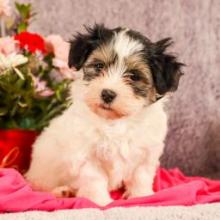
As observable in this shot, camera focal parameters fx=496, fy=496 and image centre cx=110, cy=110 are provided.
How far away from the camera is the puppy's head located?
2621mm

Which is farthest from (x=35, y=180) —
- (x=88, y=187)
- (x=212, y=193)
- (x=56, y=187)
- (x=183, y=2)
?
(x=183, y=2)

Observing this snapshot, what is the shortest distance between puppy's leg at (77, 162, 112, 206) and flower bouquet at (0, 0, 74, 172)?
700mm

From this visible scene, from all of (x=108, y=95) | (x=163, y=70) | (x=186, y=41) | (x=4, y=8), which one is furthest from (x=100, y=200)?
(x=186, y=41)

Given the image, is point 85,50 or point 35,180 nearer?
point 85,50

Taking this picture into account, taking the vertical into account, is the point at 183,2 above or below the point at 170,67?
above

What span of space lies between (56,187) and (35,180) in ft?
0.53

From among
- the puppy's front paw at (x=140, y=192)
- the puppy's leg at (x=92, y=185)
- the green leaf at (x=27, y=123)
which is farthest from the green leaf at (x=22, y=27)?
the puppy's front paw at (x=140, y=192)

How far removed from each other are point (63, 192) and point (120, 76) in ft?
2.38

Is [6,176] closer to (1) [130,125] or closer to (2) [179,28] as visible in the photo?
(1) [130,125]

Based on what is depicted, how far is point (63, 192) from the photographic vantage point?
2.78m

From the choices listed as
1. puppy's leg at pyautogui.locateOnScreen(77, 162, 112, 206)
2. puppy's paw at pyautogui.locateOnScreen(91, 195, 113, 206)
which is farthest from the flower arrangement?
puppy's paw at pyautogui.locateOnScreen(91, 195, 113, 206)

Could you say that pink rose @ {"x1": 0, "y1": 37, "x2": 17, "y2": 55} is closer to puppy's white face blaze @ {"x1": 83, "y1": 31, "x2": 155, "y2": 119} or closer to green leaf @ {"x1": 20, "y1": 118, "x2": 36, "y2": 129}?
green leaf @ {"x1": 20, "y1": 118, "x2": 36, "y2": 129}

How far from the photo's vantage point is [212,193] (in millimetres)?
2770

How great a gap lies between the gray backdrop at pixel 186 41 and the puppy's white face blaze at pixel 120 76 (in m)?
0.94
